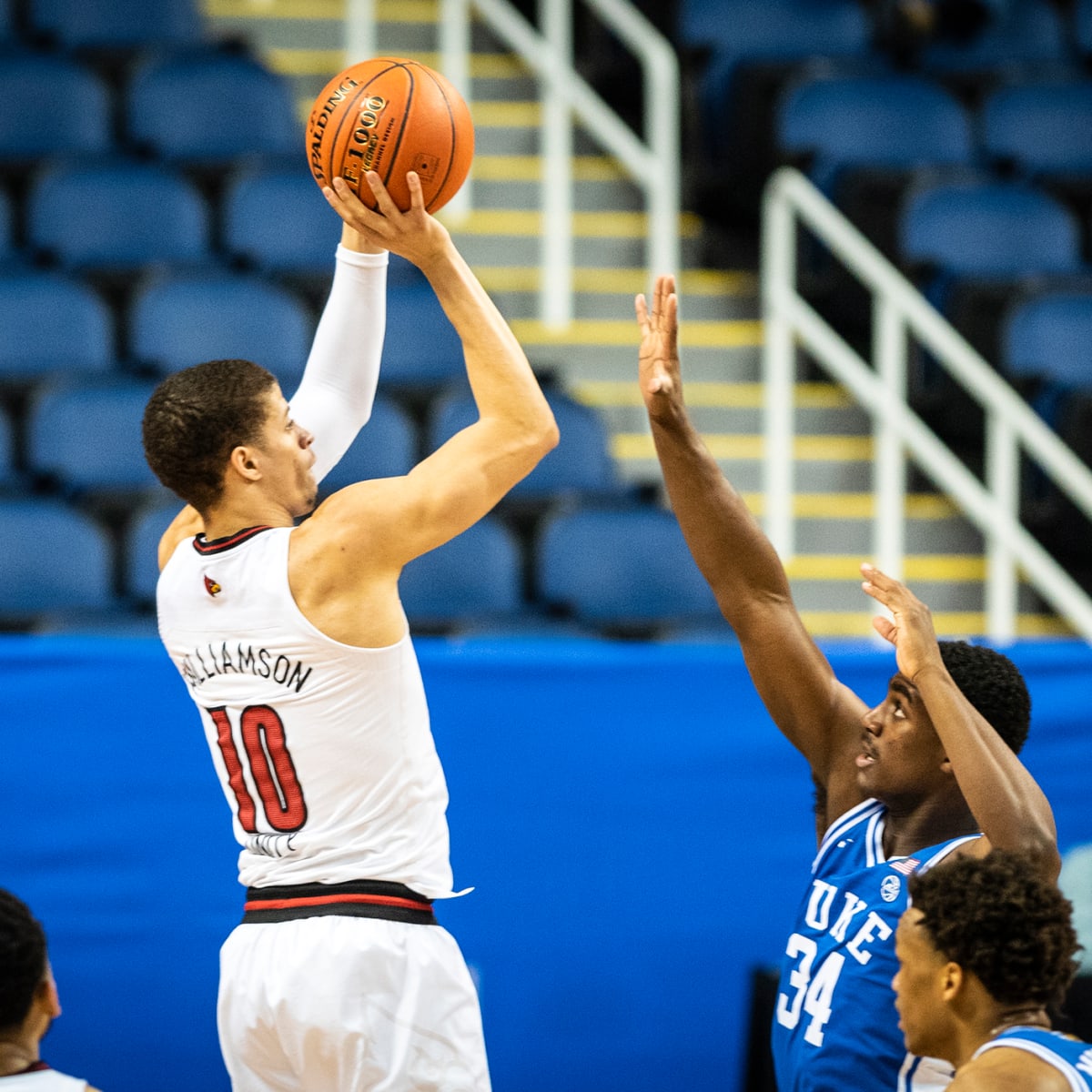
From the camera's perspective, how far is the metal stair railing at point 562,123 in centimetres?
759

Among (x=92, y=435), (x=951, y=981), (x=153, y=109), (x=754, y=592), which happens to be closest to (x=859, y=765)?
(x=754, y=592)

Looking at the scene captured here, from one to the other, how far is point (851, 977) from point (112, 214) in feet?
17.6

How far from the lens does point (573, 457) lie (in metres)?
6.59

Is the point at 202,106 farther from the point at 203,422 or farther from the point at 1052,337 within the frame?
the point at 203,422

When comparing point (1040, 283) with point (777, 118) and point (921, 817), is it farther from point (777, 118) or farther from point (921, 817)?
point (921, 817)

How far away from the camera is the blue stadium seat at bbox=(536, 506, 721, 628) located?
595 centimetres

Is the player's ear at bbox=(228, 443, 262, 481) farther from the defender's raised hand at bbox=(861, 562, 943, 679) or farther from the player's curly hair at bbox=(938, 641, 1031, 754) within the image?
the player's curly hair at bbox=(938, 641, 1031, 754)

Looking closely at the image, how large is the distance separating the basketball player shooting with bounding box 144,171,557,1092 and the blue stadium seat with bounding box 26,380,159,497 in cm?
334

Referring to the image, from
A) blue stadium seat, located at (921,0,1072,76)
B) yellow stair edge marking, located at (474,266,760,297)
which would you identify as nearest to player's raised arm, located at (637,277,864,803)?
yellow stair edge marking, located at (474,266,760,297)

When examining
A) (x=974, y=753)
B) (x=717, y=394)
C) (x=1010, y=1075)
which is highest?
(x=717, y=394)

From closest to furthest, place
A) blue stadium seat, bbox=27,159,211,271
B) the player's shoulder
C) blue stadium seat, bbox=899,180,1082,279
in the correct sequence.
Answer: the player's shoulder < blue stadium seat, bbox=27,159,211,271 < blue stadium seat, bbox=899,180,1082,279

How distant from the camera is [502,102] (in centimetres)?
877

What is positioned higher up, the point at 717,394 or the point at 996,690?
the point at 717,394

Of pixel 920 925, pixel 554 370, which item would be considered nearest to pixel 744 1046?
pixel 920 925
